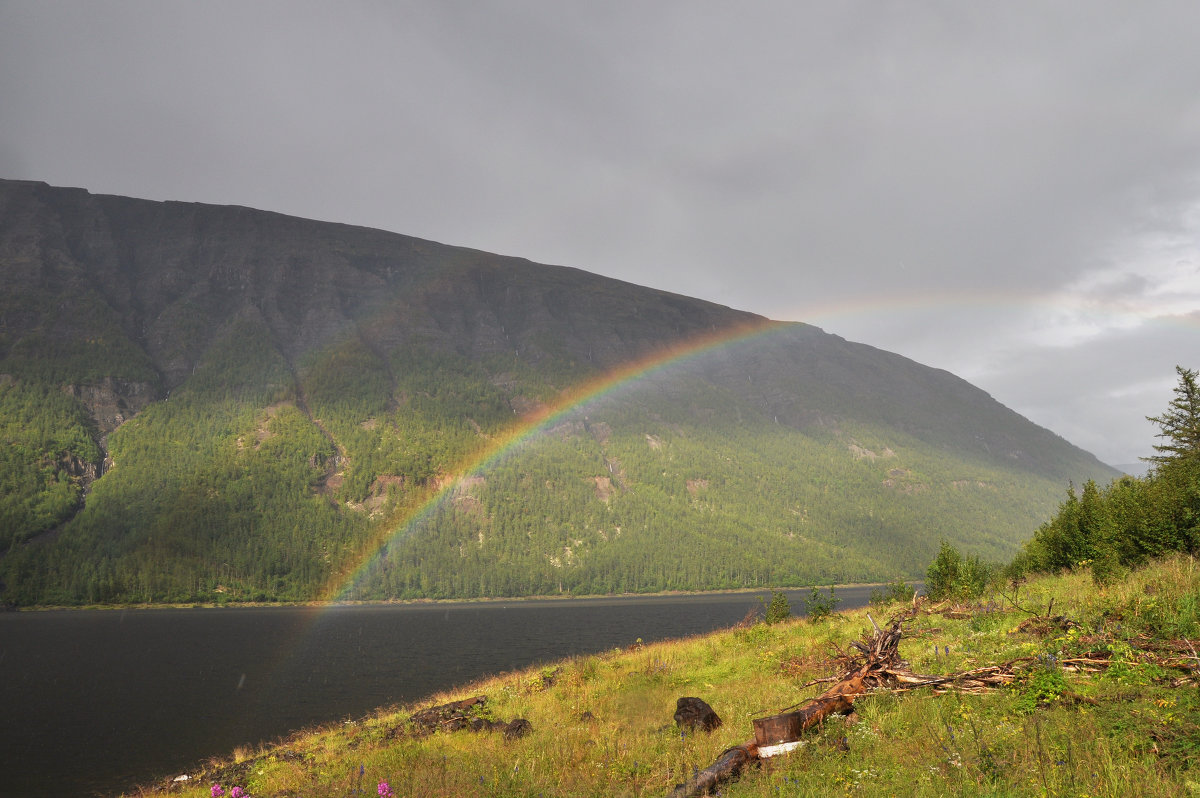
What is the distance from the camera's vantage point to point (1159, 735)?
648 cm

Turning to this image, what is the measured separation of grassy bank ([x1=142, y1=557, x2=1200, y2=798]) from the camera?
649cm

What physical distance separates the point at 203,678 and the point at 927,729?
66094mm

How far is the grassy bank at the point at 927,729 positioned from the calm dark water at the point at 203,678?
18112 mm

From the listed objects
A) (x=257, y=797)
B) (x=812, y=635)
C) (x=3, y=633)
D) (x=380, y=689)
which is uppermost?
(x=812, y=635)

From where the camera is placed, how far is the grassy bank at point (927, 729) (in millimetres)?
6488

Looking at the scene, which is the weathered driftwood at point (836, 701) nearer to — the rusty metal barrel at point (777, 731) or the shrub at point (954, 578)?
the rusty metal barrel at point (777, 731)

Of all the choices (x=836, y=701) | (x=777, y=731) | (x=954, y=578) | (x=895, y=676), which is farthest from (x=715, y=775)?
(x=954, y=578)

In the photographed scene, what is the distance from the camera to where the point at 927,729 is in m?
8.20

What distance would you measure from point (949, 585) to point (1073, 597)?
10471 mm

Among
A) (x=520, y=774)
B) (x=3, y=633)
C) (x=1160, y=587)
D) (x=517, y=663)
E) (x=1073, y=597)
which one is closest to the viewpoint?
(x=520, y=774)

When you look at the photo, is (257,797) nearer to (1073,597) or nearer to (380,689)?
(1073,597)

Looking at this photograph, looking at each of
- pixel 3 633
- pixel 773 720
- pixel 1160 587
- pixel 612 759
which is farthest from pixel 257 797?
pixel 3 633

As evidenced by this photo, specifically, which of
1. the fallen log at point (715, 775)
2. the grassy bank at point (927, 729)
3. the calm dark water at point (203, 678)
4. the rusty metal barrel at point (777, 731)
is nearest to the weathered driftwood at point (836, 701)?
the fallen log at point (715, 775)

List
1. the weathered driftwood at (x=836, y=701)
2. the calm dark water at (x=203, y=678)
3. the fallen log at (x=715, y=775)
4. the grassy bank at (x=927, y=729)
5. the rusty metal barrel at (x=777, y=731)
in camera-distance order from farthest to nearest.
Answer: the calm dark water at (x=203, y=678), the rusty metal barrel at (x=777, y=731), the weathered driftwood at (x=836, y=701), the fallen log at (x=715, y=775), the grassy bank at (x=927, y=729)
